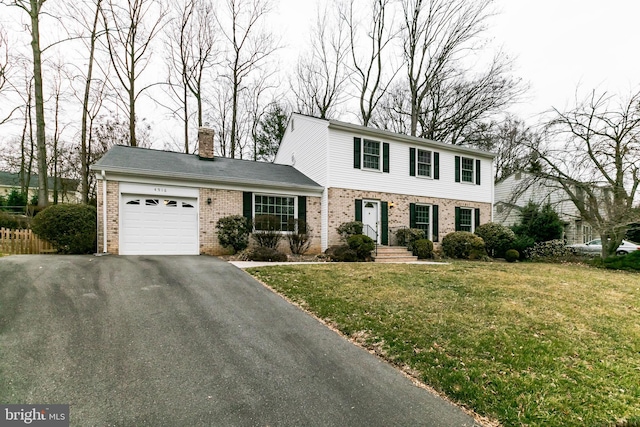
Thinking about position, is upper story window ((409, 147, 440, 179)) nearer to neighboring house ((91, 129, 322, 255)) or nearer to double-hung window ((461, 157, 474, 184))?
double-hung window ((461, 157, 474, 184))

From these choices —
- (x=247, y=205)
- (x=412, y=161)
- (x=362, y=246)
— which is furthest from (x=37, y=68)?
(x=412, y=161)

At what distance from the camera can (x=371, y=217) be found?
1328 centimetres

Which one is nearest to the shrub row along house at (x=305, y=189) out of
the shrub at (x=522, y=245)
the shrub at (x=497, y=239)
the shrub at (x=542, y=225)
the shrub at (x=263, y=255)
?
the shrub at (x=497, y=239)

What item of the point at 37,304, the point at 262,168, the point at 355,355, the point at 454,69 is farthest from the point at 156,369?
the point at 454,69

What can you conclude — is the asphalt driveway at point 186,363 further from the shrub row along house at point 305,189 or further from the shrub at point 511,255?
the shrub at point 511,255

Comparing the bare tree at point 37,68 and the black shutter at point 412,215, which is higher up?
the bare tree at point 37,68

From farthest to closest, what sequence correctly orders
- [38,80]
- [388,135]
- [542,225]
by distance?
[542,225], [388,135], [38,80]

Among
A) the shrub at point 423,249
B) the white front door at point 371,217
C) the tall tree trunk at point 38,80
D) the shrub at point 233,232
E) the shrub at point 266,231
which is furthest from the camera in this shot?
the white front door at point 371,217

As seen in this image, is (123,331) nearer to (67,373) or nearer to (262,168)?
(67,373)

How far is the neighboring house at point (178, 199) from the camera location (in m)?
9.33

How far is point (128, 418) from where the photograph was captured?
8.11 feet

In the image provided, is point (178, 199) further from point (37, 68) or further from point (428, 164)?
point (428, 164)

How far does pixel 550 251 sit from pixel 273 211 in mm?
13990

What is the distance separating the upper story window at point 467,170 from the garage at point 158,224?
12560 millimetres
